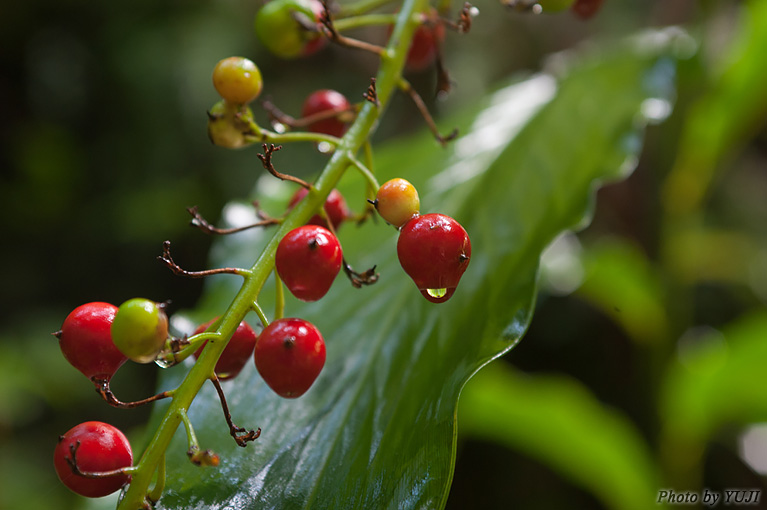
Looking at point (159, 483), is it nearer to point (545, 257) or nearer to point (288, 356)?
point (288, 356)

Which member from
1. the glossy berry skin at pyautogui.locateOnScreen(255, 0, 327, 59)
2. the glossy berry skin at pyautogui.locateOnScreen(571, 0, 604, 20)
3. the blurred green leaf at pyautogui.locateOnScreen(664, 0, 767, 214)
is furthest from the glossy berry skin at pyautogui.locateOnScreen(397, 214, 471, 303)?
the blurred green leaf at pyautogui.locateOnScreen(664, 0, 767, 214)

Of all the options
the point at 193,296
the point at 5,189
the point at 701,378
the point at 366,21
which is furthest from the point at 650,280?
the point at 5,189

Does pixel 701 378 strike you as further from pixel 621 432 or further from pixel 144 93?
pixel 144 93

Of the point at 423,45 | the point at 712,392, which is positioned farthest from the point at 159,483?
the point at 712,392

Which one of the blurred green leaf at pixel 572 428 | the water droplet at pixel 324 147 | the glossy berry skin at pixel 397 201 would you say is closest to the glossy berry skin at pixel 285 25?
the water droplet at pixel 324 147

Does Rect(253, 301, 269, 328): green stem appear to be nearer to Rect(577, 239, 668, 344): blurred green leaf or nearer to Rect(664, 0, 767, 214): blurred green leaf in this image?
Rect(577, 239, 668, 344): blurred green leaf

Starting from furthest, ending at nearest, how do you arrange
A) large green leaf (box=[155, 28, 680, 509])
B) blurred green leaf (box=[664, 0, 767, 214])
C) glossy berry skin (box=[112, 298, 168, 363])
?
blurred green leaf (box=[664, 0, 767, 214]) < large green leaf (box=[155, 28, 680, 509]) < glossy berry skin (box=[112, 298, 168, 363])

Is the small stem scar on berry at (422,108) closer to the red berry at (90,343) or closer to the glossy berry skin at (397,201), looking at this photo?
the glossy berry skin at (397,201)

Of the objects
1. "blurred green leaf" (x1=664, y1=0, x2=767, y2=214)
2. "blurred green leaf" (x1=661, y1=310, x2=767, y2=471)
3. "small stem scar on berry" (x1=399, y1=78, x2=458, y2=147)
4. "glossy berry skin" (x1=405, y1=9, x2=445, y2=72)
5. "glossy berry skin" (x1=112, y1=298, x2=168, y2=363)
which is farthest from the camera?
"blurred green leaf" (x1=664, y1=0, x2=767, y2=214)
